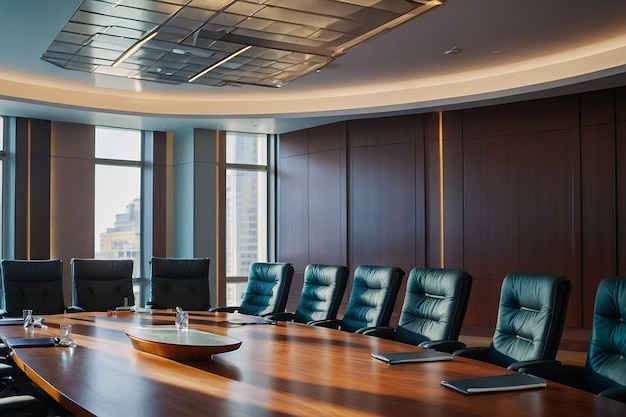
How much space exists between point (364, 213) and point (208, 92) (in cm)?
278

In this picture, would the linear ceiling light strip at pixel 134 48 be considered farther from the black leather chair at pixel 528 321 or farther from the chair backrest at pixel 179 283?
the black leather chair at pixel 528 321

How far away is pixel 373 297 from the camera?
498cm

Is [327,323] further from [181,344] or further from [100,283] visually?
[100,283]

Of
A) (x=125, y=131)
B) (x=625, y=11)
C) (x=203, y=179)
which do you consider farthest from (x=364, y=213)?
(x=625, y=11)

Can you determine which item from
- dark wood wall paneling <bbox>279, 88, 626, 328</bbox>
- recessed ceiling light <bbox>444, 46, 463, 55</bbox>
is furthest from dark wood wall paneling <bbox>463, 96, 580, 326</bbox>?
recessed ceiling light <bbox>444, 46, 463, 55</bbox>

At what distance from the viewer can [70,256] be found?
9281 millimetres

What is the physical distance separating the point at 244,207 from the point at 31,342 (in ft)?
22.8

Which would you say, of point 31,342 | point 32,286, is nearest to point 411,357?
point 31,342

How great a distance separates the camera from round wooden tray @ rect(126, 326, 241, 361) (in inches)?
123

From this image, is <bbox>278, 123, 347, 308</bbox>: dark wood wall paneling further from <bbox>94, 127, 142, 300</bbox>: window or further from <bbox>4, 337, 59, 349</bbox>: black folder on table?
<bbox>4, 337, 59, 349</bbox>: black folder on table

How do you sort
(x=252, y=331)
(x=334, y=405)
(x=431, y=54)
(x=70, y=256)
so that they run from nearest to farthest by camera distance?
(x=334, y=405)
(x=252, y=331)
(x=431, y=54)
(x=70, y=256)

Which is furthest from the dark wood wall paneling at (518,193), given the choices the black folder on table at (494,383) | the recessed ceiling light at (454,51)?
the black folder on table at (494,383)

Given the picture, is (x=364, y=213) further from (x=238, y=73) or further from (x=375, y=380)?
(x=375, y=380)

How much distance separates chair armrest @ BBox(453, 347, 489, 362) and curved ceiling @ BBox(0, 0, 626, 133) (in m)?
2.99
